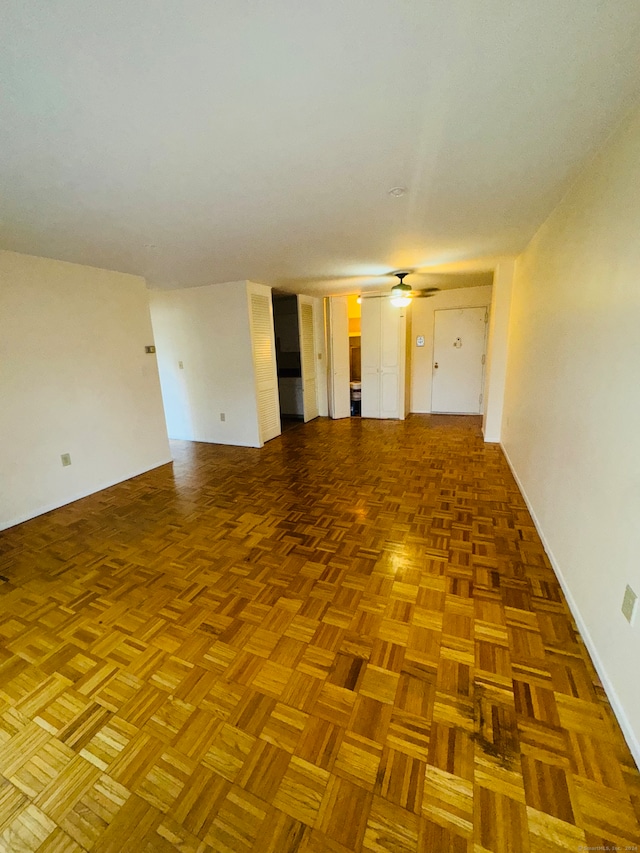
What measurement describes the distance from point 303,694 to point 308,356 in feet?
16.7

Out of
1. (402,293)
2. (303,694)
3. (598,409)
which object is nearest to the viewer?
(303,694)

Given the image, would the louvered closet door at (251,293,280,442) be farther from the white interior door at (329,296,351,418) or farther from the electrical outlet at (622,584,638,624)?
the electrical outlet at (622,584,638,624)

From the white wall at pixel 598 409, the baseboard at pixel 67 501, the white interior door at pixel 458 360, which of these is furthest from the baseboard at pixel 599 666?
the white interior door at pixel 458 360

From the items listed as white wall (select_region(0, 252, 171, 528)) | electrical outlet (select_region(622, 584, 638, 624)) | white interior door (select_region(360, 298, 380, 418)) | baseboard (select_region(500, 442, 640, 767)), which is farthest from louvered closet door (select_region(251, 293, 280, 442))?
electrical outlet (select_region(622, 584, 638, 624))

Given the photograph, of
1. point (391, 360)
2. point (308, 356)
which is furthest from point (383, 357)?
point (308, 356)

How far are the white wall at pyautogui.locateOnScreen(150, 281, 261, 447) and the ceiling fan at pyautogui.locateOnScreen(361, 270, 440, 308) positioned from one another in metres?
2.02

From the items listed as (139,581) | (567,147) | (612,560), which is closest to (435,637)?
(612,560)

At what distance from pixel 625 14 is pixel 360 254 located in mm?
2447

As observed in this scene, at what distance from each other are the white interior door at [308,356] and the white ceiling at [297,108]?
10.5 feet

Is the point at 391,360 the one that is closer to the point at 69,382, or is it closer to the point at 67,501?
the point at 69,382

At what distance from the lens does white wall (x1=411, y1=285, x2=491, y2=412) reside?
19.0 ft

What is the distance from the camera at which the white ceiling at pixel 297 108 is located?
3.05 feet

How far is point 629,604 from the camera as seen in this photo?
1.18 meters

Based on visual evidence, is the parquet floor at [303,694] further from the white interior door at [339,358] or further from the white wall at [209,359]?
the white interior door at [339,358]
